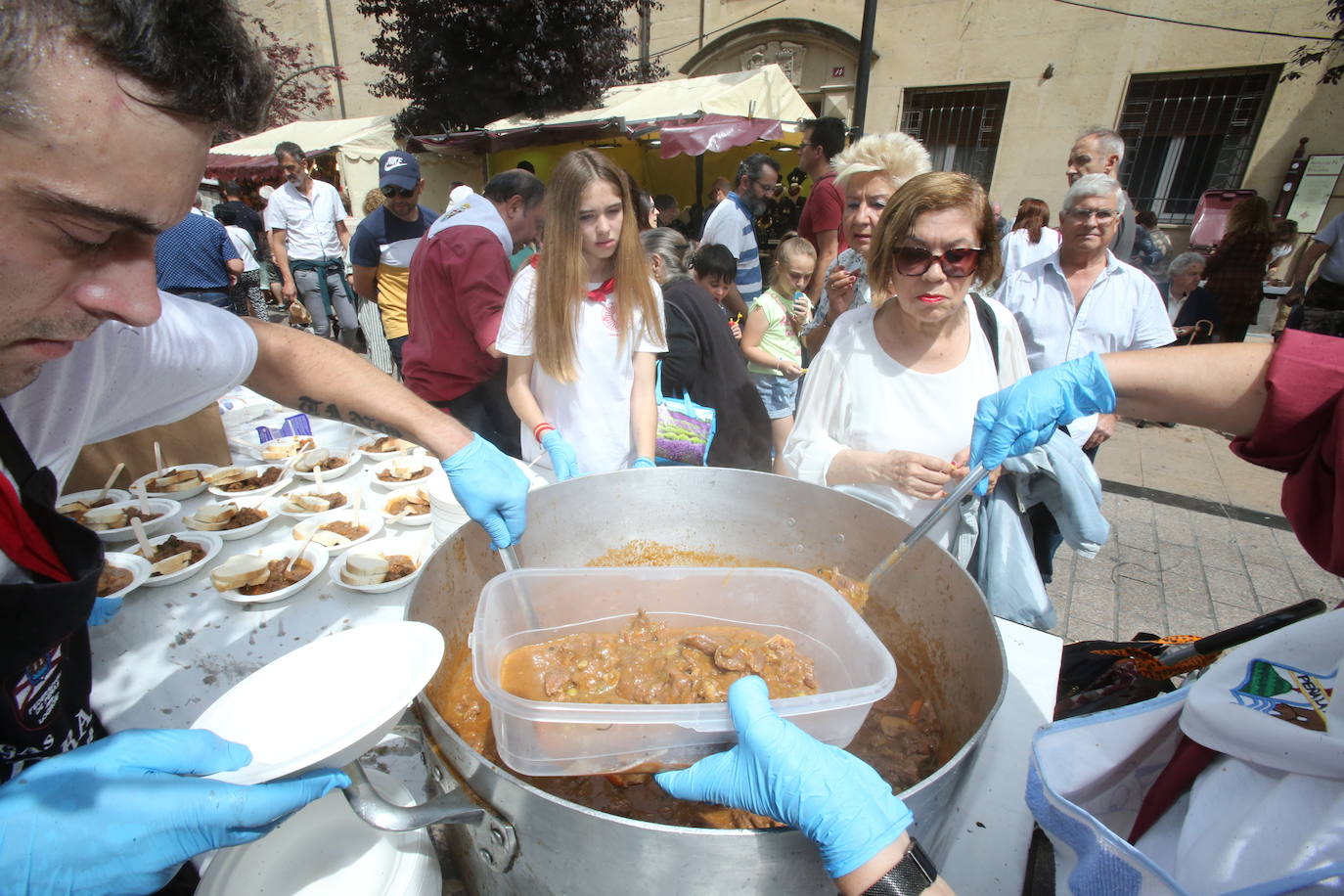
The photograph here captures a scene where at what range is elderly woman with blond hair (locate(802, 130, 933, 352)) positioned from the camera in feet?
10.7

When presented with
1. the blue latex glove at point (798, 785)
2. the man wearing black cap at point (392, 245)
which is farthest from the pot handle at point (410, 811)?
the man wearing black cap at point (392, 245)

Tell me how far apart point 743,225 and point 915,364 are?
157 inches

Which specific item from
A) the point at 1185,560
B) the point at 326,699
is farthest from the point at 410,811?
the point at 1185,560

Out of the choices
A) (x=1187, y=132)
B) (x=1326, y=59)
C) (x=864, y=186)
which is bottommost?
(x=864, y=186)

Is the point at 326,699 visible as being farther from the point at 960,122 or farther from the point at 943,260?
the point at 960,122

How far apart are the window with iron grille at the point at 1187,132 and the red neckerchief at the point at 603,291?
1401cm

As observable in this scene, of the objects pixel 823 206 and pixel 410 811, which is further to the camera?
pixel 823 206

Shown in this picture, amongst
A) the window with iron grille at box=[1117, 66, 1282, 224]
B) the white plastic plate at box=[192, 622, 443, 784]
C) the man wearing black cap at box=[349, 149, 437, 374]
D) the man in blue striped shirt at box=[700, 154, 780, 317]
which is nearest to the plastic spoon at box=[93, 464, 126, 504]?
the white plastic plate at box=[192, 622, 443, 784]

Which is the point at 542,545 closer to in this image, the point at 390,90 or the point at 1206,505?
the point at 1206,505

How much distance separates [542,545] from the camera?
1.71 meters

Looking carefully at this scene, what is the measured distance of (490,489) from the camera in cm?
152

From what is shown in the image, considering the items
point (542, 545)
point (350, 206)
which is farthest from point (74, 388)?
point (350, 206)

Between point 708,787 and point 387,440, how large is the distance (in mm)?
2727

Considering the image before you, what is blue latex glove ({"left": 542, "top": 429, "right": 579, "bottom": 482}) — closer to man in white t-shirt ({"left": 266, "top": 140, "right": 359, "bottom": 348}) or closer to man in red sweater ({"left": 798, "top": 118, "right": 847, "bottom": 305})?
man in red sweater ({"left": 798, "top": 118, "right": 847, "bottom": 305})
